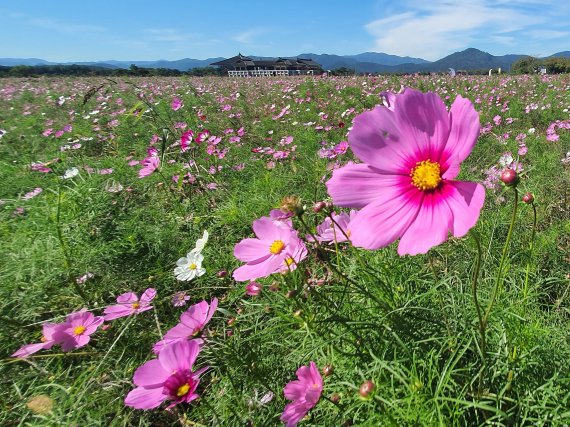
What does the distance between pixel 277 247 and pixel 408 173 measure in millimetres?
363

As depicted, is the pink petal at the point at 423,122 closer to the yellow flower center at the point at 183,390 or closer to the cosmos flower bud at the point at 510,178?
the cosmos flower bud at the point at 510,178

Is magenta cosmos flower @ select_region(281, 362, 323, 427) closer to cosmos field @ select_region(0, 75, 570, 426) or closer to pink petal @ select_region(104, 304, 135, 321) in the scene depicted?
cosmos field @ select_region(0, 75, 570, 426)

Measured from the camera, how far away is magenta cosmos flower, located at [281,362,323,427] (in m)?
0.72

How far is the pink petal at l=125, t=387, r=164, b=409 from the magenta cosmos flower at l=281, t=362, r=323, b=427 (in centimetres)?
26

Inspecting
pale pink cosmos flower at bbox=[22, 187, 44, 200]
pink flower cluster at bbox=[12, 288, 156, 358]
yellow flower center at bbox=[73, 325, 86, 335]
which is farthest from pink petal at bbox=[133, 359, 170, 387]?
pale pink cosmos flower at bbox=[22, 187, 44, 200]

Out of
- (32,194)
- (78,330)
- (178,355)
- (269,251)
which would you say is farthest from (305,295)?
(32,194)

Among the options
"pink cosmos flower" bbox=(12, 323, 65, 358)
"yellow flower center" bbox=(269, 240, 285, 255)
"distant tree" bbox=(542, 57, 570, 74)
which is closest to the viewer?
"yellow flower center" bbox=(269, 240, 285, 255)

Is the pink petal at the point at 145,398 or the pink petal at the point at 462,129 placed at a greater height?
the pink petal at the point at 462,129

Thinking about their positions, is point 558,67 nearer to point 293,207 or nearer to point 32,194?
point 32,194

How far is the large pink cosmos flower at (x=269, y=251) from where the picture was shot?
82 cm

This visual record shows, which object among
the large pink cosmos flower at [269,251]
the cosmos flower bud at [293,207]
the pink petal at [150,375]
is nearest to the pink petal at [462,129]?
the cosmos flower bud at [293,207]

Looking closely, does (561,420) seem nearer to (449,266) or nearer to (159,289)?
(449,266)

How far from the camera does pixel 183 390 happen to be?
793mm

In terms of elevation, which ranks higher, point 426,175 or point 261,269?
point 426,175
